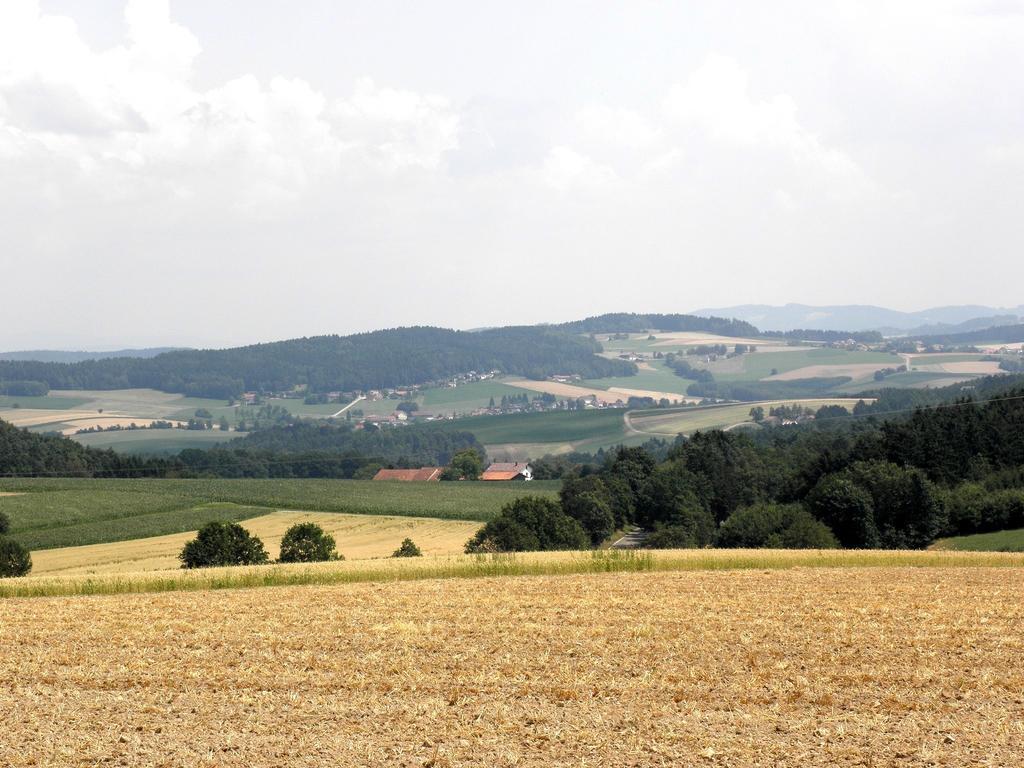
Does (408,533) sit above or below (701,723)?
below

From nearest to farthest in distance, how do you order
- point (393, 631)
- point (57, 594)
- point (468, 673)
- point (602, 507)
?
1. point (468, 673)
2. point (393, 631)
3. point (57, 594)
4. point (602, 507)

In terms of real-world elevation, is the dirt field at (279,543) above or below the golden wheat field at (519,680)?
below

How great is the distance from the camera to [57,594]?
3381cm

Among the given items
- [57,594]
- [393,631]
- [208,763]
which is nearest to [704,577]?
[393,631]

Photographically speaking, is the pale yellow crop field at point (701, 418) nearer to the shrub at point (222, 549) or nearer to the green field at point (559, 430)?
the green field at point (559, 430)

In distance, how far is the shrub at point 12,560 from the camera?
2132 inches

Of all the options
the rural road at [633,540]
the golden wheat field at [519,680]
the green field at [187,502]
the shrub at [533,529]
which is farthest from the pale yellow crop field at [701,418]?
the golden wheat field at [519,680]

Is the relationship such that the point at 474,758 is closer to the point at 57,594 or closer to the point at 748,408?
the point at 57,594

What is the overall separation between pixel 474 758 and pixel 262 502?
282 ft

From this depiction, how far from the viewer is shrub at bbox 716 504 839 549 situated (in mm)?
66688

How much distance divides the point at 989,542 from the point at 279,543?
43755 mm

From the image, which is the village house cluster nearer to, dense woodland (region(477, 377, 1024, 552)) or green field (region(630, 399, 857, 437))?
green field (region(630, 399, 857, 437))

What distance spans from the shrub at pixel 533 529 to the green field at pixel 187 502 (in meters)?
15.1

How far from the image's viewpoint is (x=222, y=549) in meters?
57.7
